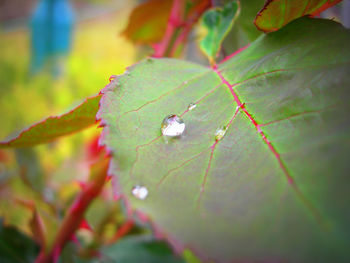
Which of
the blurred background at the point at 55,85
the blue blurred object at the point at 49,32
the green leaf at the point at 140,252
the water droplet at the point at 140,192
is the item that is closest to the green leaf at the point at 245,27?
the blurred background at the point at 55,85

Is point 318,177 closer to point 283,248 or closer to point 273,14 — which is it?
point 283,248

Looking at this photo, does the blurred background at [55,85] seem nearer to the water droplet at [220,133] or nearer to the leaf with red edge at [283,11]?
the leaf with red edge at [283,11]

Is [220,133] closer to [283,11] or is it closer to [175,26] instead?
[283,11]

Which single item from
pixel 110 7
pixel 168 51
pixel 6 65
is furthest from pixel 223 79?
pixel 110 7

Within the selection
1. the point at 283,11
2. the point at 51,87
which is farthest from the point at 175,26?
the point at 51,87

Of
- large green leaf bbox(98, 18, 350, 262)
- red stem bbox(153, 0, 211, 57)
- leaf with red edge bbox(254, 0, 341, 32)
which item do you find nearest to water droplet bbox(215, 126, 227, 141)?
large green leaf bbox(98, 18, 350, 262)

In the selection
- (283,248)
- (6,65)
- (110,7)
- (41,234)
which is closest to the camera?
(283,248)
